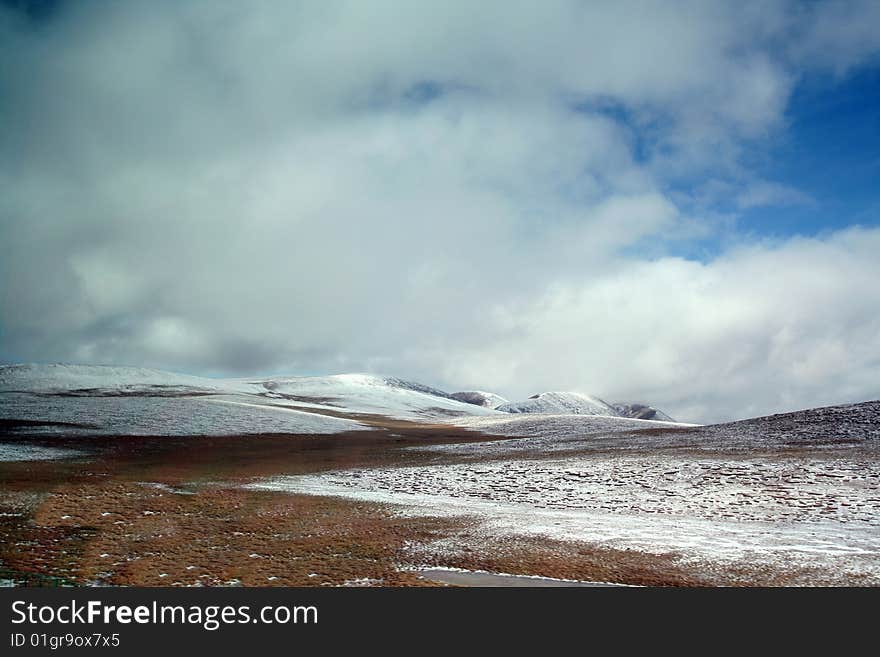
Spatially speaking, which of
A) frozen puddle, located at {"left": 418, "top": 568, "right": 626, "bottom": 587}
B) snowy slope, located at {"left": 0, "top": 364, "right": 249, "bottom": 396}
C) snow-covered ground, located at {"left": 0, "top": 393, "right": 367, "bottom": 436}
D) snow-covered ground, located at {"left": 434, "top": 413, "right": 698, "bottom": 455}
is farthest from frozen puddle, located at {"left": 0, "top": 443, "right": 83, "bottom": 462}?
snowy slope, located at {"left": 0, "top": 364, "right": 249, "bottom": 396}

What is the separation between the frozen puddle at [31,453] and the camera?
4250cm

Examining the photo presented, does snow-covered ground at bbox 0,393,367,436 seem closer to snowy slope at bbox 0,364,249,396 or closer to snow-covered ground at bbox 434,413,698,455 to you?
snow-covered ground at bbox 434,413,698,455

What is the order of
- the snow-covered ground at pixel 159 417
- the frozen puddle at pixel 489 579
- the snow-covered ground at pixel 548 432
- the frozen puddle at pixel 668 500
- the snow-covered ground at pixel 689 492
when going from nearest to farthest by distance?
the frozen puddle at pixel 489 579
the frozen puddle at pixel 668 500
the snow-covered ground at pixel 689 492
the snow-covered ground at pixel 548 432
the snow-covered ground at pixel 159 417

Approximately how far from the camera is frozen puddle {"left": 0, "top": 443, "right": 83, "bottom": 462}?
42.5 metres

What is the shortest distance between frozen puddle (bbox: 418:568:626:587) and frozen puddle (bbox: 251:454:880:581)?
5.33m

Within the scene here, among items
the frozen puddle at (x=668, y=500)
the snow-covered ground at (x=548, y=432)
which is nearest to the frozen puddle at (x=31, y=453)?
the frozen puddle at (x=668, y=500)

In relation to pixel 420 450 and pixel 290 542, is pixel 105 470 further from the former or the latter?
pixel 420 450

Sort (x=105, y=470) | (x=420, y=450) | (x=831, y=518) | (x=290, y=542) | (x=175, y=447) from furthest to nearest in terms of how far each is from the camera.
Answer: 1. (x=420, y=450)
2. (x=175, y=447)
3. (x=105, y=470)
4. (x=831, y=518)
5. (x=290, y=542)

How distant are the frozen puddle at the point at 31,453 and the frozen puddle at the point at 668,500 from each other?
21682 mm

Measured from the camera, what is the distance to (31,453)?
45531 millimetres

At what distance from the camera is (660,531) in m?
22.6

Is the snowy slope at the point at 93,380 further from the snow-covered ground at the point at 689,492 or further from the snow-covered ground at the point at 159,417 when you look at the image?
the snow-covered ground at the point at 689,492
